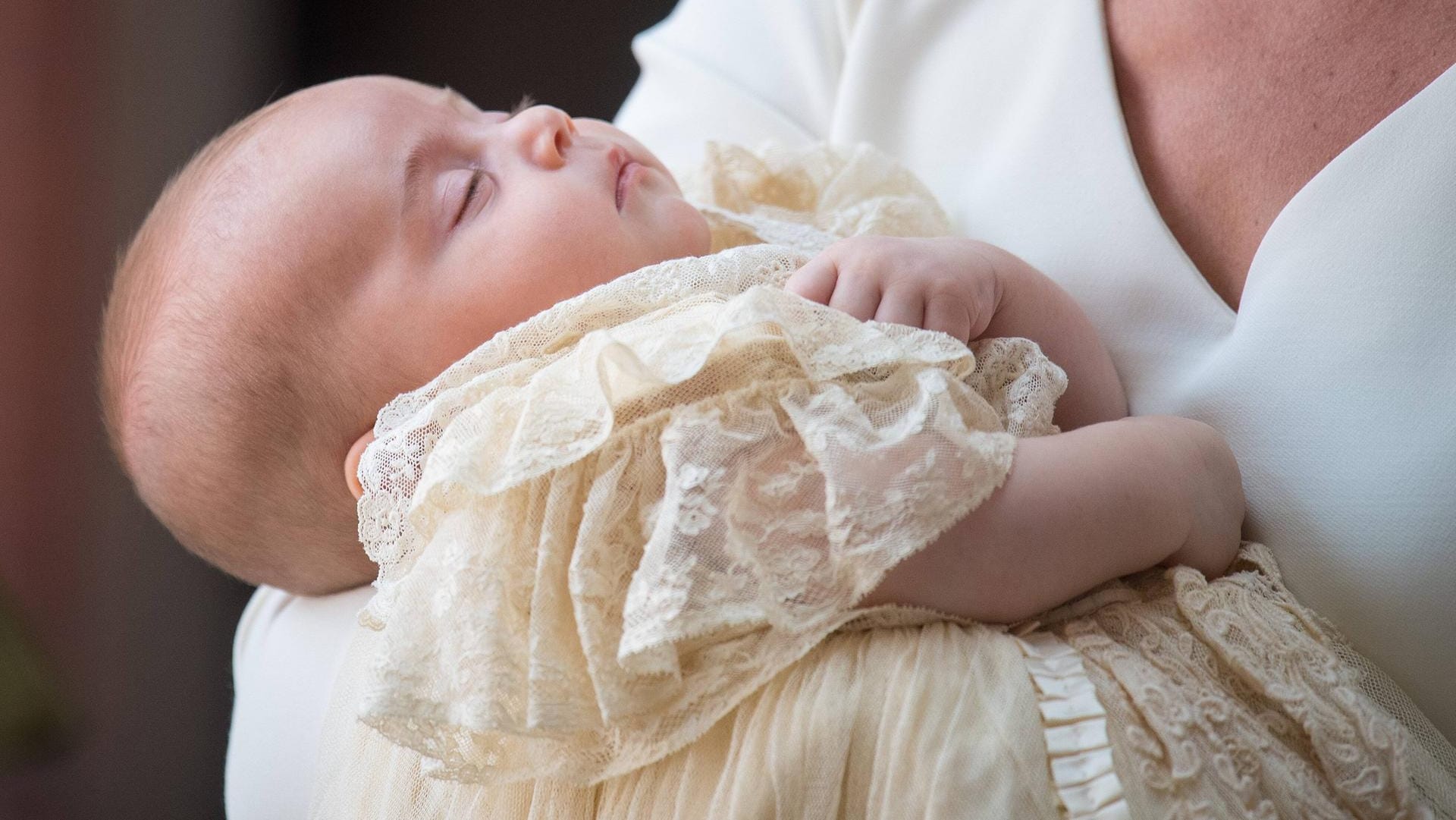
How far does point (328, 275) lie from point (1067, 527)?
0.57 m

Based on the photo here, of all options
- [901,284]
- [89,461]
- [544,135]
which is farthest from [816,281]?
[89,461]

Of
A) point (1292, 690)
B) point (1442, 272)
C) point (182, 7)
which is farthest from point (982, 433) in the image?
point (182, 7)

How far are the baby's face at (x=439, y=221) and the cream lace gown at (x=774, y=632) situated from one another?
13 centimetres

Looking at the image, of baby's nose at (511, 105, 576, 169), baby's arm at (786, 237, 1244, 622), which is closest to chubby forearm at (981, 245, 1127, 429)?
baby's arm at (786, 237, 1244, 622)

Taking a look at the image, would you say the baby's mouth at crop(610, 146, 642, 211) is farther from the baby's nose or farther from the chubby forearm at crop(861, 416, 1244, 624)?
the chubby forearm at crop(861, 416, 1244, 624)

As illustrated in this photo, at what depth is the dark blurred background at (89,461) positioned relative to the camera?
144cm

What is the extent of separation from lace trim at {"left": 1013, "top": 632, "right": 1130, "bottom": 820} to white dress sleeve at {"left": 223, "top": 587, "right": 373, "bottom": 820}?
0.59 meters

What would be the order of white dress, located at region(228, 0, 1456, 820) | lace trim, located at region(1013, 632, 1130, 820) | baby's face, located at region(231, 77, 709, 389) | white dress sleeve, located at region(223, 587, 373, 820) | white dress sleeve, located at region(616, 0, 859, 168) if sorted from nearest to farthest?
1. lace trim, located at region(1013, 632, 1130, 820)
2. white dress, located at region(228, 0, 1456, 820)
3. baby's face, located at region(231, 77, 709, 389)
4. white dress sleeve, located at region(223, 587, 373, 820)
5. white dress sleeve, located at region(616, 0, 859, 168)

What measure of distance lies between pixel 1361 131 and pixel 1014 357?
322 mm

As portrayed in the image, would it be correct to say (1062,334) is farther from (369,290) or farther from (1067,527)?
(369,290)

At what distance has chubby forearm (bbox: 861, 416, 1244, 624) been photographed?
678 mm

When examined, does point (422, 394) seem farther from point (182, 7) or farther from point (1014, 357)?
point (182, 7)

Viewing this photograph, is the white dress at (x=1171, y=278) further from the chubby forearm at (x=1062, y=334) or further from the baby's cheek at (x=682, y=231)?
the baby's cheek at (x=682, y=231)

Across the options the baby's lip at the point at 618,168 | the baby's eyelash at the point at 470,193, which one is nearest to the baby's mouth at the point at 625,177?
the baby's lip at the point at 618,168
